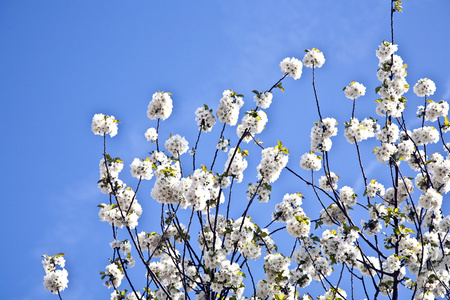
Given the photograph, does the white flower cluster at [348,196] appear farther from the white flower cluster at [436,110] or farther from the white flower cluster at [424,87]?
the white flower cluster at [424,87]

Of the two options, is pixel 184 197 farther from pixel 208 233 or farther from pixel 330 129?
pixel 330 129

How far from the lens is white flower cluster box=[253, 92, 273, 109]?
7496 mm

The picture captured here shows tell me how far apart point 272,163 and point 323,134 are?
159 cm

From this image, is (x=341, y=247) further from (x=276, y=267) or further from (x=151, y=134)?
(x=151, y=134)

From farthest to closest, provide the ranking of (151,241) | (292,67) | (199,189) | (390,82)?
(390,82), (292,67), (151,241), (199,189)

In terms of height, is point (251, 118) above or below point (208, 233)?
above

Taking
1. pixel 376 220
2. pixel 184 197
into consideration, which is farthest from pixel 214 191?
pixel 376 220

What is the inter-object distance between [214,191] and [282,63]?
2.67 m

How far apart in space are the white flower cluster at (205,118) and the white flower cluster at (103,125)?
144 cm

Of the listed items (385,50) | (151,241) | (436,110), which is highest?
(385,50)

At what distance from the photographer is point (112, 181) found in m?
7.45

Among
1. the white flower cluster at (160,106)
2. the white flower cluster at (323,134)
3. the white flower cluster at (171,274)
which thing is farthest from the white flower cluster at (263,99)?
the white flower cluster at (171,274)

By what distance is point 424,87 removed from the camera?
369 inches

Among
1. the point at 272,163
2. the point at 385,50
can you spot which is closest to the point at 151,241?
the point at 272,163
